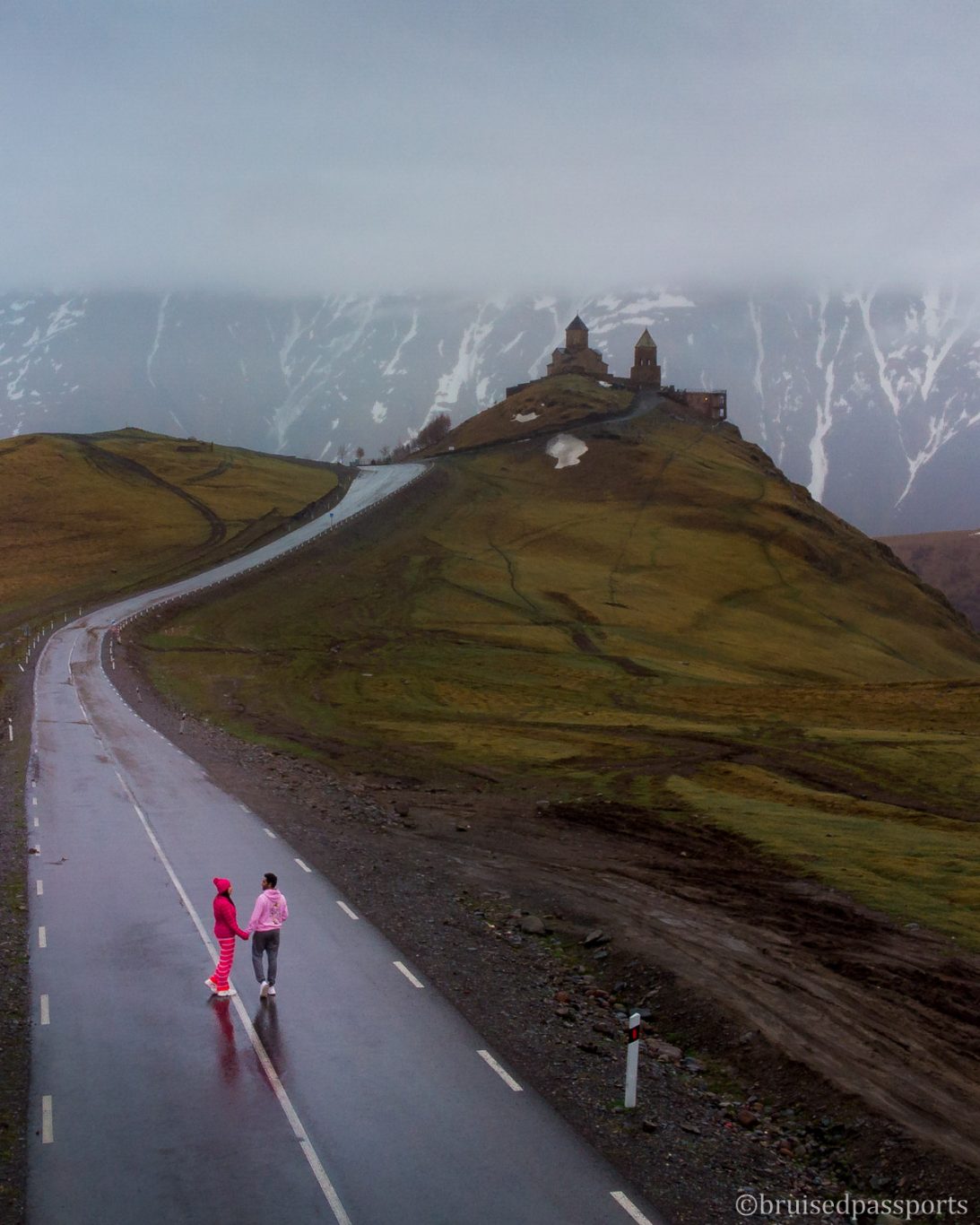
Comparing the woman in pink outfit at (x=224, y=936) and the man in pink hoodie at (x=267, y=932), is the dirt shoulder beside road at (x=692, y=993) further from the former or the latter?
the woman in pink outfit at (x=224, y=936)

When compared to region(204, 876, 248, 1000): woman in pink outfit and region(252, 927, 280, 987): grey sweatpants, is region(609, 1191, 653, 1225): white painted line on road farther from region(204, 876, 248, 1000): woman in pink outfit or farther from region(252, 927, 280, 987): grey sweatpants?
region(204, 876, 248, 1000): woman in pink outfit

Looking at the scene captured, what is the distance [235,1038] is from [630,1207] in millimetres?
8216

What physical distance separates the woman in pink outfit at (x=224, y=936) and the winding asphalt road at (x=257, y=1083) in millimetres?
316

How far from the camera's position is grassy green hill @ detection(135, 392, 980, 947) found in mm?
46000

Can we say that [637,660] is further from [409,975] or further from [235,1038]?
[235,1038]

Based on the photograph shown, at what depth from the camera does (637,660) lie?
89.4 m

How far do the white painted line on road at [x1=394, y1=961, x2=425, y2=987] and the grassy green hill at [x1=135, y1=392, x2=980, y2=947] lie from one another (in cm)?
1304

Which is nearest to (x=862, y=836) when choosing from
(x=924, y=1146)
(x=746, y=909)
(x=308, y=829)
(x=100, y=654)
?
(x=746, y=909)

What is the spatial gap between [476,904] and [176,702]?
4006cm

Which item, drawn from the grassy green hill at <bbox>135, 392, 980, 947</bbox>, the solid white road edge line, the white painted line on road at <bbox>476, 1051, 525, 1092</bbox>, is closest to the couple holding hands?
the solid white road edge line

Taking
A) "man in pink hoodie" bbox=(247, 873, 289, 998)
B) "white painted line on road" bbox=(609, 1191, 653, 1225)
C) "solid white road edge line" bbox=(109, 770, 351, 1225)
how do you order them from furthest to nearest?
"man in pink hoodie" bbox=(247, 873, 289, 998) < "solid white road edge line" bbox=(109, 770, 351, 1225) < "white painted line on road" bbox=(609, 1191, 653, 1225)

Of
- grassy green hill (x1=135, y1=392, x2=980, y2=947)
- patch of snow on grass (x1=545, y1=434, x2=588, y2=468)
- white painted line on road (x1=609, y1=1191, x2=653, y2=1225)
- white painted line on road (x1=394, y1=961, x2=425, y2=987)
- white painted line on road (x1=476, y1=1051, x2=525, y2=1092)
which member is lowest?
white painted line on road (x1=609, y1=1191, x2=653, y2=1225)

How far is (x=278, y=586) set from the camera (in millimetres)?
110312

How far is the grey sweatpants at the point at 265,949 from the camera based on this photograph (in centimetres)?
2297
